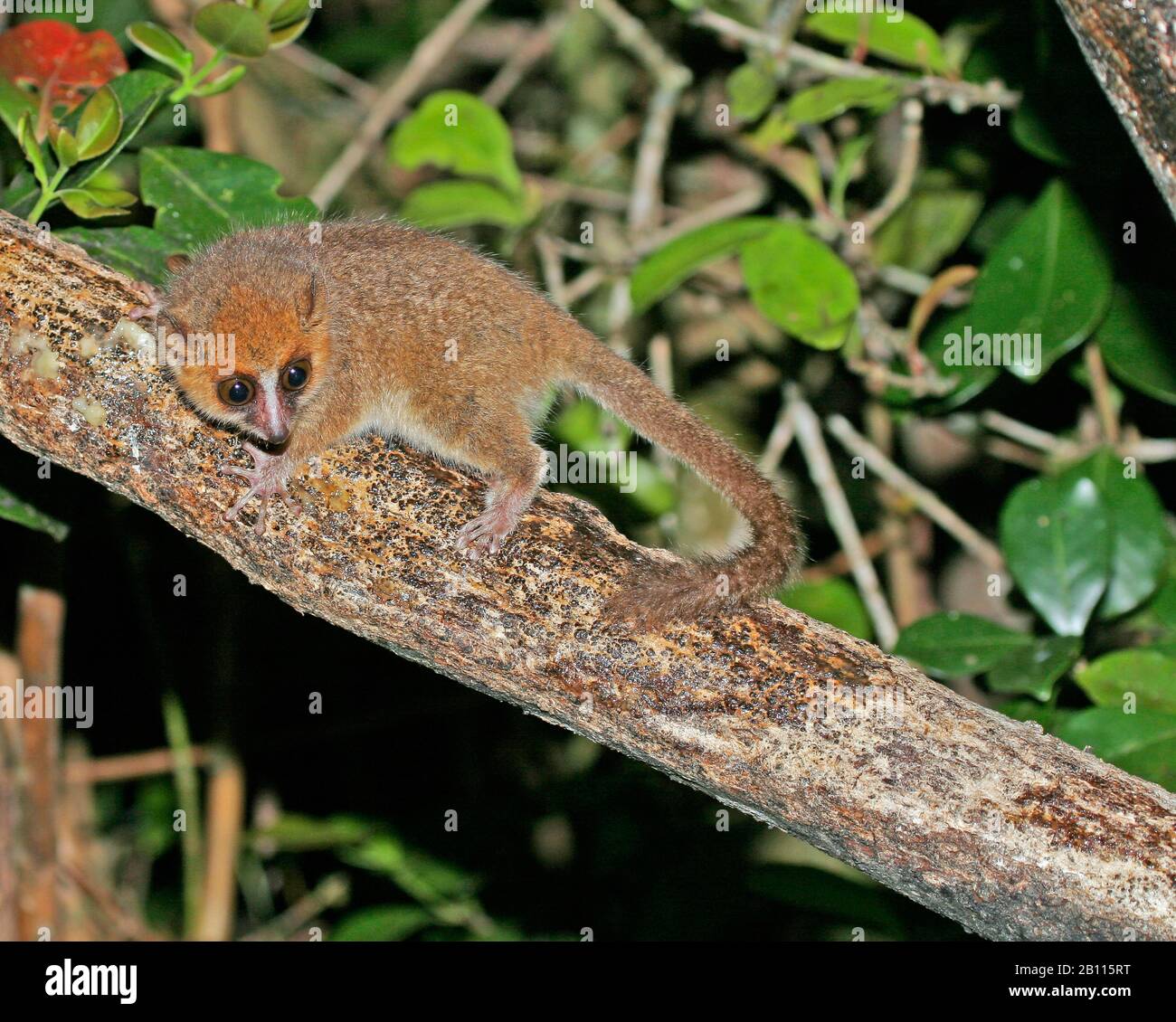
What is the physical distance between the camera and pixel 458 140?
4.39 metres

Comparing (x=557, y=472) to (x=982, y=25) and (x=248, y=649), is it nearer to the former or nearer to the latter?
(x=982, y=25)

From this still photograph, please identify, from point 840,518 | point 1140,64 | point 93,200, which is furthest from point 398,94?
point 1140,64

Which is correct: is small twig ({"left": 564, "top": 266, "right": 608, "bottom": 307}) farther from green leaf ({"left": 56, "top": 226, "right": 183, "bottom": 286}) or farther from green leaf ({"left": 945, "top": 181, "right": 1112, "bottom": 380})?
green leaf ({"left": 56, "top": 226, "right": 183, "bottom": 286})

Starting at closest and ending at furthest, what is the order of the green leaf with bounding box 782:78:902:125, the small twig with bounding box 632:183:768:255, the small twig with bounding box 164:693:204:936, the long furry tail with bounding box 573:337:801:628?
1. the long furry tail with bounding box 573:337:801:628
2. the green leaf with bounding box 782:78:902:125
3. the small twig with bounding box 164:693:204:936
4. the small twig with bounding box 632:183:768:255

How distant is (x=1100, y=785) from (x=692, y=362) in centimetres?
323

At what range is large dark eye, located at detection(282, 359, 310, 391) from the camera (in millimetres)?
3562

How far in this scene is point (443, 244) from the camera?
3975 mm

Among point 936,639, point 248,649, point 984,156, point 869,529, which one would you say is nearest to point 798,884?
point 936,639

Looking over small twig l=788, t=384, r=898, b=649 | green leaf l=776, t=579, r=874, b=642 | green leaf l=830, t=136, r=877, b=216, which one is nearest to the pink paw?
green leaf l=776, t=579, r=874, b=642

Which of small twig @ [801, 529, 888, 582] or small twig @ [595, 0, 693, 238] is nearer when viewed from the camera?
small twig @ [595, 0, 693, 238]

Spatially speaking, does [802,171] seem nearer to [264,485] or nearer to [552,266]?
[552,266]

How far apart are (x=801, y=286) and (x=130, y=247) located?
1960 millimetres

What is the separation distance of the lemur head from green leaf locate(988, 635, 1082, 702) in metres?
2.04

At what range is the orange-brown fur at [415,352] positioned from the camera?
344cm
